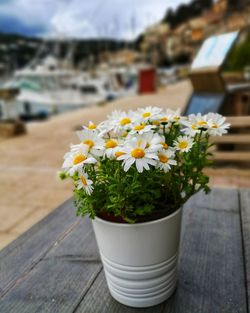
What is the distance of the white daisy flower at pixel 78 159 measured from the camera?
552 millimetres

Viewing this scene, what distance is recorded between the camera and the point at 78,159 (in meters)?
0.57

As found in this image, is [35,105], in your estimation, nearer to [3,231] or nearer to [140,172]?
[3,231]

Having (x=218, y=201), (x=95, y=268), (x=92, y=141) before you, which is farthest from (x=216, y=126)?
(x=218, y=201)

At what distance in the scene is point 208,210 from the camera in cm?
112

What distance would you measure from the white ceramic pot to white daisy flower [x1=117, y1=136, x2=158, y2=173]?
0.42 feet

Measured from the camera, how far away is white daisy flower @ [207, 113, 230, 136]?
0.63 m

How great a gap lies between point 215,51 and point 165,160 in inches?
99.3

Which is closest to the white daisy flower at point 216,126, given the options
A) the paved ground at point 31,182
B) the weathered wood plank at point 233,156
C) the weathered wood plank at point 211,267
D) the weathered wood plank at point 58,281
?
the weathered wood plank at point 211,267

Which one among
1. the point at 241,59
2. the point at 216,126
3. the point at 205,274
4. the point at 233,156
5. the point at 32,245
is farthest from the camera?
the point at 241,59

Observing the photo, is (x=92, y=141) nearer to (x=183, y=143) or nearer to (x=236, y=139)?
(x=183, y=143)

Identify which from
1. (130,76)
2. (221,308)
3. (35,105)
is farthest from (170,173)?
(130,76)

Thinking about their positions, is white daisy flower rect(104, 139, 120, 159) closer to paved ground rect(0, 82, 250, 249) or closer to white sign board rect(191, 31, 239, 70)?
paved ground rect(0, 82, 250, 249)

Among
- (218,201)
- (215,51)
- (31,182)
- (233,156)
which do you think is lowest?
(31,182)

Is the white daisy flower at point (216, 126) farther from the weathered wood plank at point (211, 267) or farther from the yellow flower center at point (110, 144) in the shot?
the weathered wood plank at point (211, 267)
